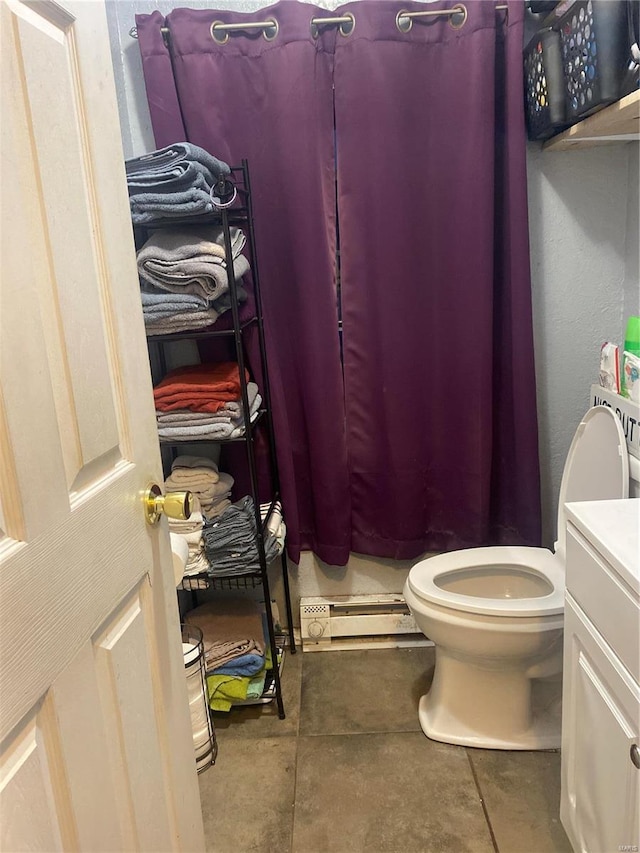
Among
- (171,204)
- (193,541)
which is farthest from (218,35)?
(193,541)

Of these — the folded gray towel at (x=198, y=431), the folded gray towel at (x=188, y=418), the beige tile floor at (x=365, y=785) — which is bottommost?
the beige tile floor at (x=365, y=785)

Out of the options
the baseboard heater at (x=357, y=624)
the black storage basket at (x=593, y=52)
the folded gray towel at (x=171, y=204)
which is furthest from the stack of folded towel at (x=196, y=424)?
the black storage basket at (x=593, y=52)

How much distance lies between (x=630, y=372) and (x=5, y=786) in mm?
1525

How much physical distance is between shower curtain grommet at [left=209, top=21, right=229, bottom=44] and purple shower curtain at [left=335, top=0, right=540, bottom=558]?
32cm

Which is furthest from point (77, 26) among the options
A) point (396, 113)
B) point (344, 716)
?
point (344, 716)

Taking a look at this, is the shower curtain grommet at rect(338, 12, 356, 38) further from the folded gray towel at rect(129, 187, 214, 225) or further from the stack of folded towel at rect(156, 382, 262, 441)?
the stack of folded towel at rect(156, 382, 262, 441)

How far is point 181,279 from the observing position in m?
1.62

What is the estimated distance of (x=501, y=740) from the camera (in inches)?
66.9

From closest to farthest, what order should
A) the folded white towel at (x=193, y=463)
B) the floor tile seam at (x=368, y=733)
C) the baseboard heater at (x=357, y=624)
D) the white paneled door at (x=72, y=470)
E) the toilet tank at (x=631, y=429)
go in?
the white paneled door at (x=72, y=470), the toilet tank at (x=631, y=429), the floor tile seam at (x=368, y=733), the folded white towel at (x=193, y=463), the baseboard heater at (x=357, y=624)

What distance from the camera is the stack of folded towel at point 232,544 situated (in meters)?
1.79

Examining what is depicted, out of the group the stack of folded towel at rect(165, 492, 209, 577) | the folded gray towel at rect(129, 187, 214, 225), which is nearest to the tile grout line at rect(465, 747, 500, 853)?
the stack of folded towel at rect(165, 492, 209, 577)

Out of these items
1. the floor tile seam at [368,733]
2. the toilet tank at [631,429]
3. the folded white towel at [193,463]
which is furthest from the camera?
the folded white towel at [193,463]

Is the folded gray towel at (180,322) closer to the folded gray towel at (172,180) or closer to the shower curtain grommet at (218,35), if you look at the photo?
the folded gray towel at (172,180)

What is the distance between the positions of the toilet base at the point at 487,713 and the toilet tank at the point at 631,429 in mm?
605
